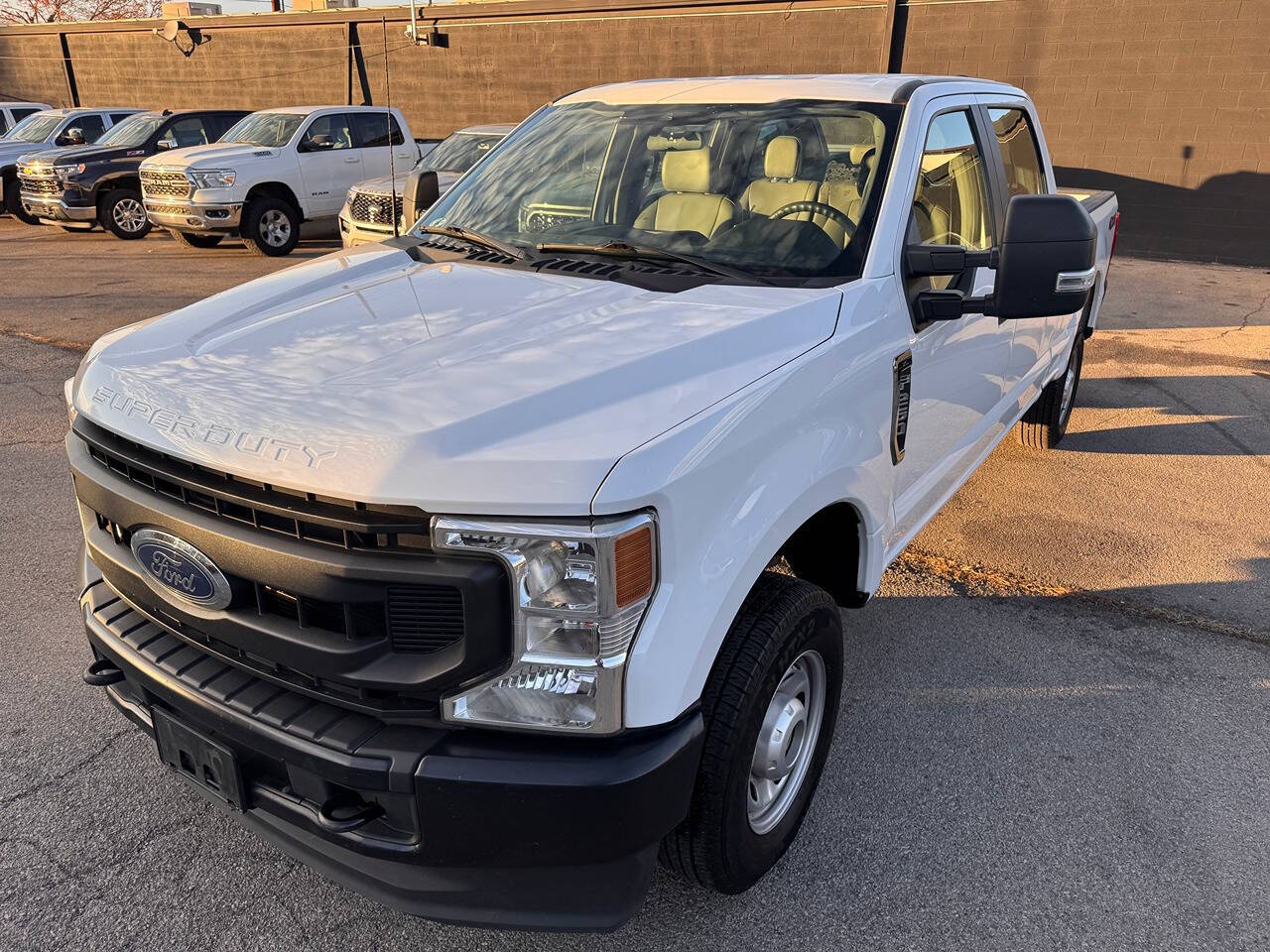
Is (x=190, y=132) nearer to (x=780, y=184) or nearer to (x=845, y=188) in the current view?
(x=780, y=184)

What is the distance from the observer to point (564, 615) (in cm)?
177

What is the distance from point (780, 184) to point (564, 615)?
1905 millimetres

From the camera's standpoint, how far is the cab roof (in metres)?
3.30

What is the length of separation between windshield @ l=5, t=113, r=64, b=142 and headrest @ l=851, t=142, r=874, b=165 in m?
17.7

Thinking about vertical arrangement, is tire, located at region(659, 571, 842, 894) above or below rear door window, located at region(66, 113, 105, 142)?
below

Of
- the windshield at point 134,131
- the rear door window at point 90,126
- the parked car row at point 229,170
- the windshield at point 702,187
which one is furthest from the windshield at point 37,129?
the windshield at point 702,187

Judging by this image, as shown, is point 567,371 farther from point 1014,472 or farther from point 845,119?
point 1014,472

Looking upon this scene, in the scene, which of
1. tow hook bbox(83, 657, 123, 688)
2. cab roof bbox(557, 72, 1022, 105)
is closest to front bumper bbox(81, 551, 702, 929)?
tow hook bbox(83, 657, 123, 688)

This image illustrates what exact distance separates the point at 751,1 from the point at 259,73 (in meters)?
13.4

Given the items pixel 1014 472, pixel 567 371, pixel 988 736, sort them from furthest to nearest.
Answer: pixel 1014 472 < pixel 988 736 < pixel 567 371

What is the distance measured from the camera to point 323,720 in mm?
Answer: 1913

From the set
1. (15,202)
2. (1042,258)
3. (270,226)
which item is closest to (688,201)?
(1042,258)

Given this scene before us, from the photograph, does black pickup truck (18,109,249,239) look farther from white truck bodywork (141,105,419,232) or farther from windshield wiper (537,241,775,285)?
windshield wiper (537,241,775,285)

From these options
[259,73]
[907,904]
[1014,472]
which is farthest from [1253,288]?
[259,73]
